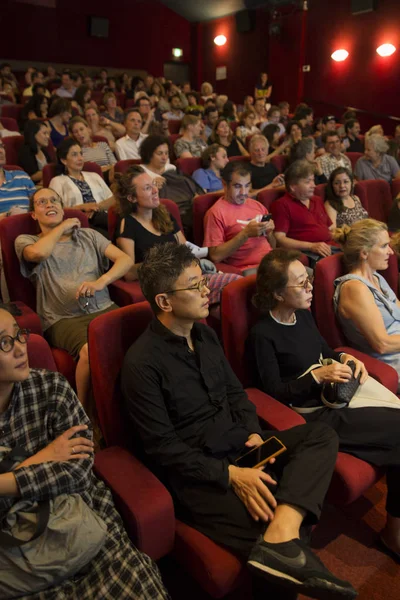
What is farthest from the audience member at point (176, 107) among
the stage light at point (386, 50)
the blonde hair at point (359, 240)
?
the blonde hair at point (359, 240)

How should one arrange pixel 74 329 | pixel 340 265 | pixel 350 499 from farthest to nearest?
pixel 340 265 < pixel 74 329 < pixel 350 499

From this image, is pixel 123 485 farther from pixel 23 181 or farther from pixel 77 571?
pixel 23 181

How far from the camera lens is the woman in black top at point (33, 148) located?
13.1 feet

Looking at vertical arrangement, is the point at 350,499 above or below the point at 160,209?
below

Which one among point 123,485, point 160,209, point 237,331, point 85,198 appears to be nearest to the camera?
point 123,485

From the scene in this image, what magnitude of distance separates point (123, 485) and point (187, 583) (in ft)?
1.52

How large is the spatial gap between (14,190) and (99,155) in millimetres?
1597

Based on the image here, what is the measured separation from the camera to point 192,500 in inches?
51.3

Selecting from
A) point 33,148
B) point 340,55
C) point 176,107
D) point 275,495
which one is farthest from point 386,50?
point 275,495

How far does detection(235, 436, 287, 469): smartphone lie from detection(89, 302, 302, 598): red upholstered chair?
158 millimetres

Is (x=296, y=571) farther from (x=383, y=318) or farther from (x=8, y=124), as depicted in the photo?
(x=8, y=124)

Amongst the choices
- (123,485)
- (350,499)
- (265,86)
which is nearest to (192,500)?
(123,485)

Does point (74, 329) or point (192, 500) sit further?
point (74, 329)

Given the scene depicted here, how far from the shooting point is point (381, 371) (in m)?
1.79
